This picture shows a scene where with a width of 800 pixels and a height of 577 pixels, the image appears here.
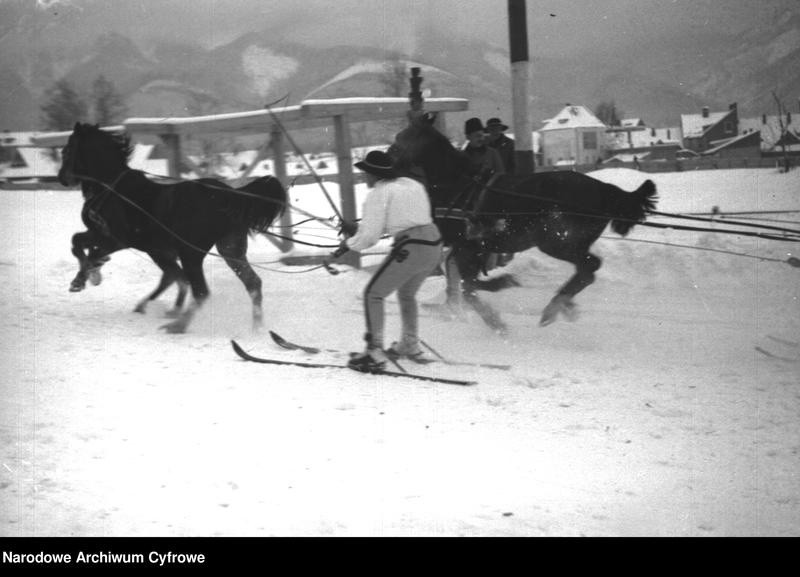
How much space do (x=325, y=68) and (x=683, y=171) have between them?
453 centimetres

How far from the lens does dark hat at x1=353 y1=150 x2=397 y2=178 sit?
543cm

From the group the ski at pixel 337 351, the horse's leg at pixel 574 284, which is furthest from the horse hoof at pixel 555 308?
the ski at pixel 337 351

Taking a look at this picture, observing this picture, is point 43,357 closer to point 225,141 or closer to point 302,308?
point 302,308

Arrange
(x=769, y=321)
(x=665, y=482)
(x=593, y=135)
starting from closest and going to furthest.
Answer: (x=665, y=482), (x=769, y=321), (x=593, y=135)

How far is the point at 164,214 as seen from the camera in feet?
24.6

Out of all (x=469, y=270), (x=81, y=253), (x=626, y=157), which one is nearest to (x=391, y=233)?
(x=469, y=270)

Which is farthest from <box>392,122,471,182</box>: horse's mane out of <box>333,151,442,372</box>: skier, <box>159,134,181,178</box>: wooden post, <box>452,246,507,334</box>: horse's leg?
<box>159,134,181,178</box>: wooden post

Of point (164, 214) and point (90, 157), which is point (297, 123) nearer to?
point (90, 157)

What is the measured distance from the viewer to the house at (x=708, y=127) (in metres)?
7.91

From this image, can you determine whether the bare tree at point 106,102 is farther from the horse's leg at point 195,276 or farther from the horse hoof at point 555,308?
the horse hoof at point 555,308

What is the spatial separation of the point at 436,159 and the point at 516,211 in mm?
945

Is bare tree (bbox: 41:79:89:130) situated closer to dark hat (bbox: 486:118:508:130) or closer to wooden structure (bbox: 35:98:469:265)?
wooden structure (bbox: 35:98:469:265)

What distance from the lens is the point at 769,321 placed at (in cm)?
724

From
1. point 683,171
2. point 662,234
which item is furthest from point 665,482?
point 662,234
